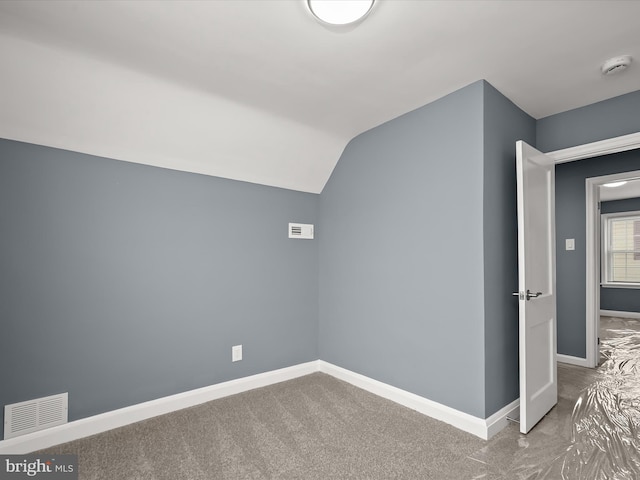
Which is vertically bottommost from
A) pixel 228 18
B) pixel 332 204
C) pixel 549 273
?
pixel 549 273

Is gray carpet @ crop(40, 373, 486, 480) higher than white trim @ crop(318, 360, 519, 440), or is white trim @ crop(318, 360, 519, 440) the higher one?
white trim @ crop(318, 360, 519, 440)

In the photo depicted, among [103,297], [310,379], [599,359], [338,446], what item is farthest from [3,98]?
[599,359]

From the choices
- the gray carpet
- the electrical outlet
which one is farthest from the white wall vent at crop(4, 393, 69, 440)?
the electrical outlet

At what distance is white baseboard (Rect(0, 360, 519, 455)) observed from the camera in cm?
208

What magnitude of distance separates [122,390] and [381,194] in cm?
263

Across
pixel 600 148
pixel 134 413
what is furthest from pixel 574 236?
pixel 134 413

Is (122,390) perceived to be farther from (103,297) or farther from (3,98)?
(3,98)

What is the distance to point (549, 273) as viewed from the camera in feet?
8.67

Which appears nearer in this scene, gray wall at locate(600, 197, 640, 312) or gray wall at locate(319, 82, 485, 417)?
gray wall at locate(319, 82, 485, 417)

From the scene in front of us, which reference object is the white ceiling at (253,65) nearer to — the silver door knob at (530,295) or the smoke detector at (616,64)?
the smoke detector at (616,64)

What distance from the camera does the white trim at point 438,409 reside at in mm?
2203

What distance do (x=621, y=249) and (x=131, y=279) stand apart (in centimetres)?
919

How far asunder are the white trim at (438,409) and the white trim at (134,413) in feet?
2.51

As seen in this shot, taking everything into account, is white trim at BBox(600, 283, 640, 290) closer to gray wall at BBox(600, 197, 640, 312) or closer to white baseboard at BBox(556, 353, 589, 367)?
gray wall at BBox(600, 197, 640, 312)
